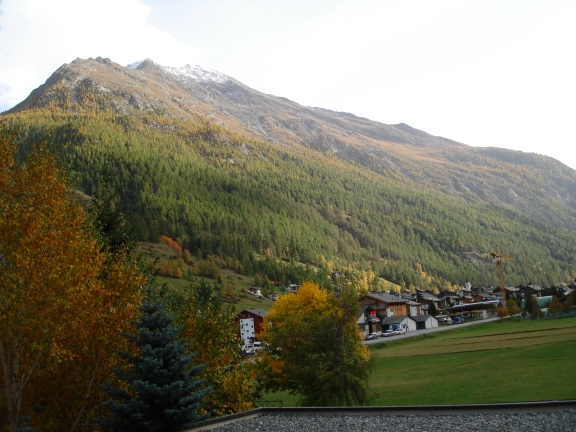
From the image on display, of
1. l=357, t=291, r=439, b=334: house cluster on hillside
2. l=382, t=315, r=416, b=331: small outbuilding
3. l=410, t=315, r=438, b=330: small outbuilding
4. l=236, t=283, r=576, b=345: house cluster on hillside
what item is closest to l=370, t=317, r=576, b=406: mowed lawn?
l=236, t=283, r=576, b=345: house cluster on hillside

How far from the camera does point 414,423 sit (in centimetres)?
1842

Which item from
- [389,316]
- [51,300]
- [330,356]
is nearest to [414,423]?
[51,300]

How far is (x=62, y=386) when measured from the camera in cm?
1934

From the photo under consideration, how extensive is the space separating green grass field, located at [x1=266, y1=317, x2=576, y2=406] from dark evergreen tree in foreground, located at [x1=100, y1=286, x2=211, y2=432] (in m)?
18.9

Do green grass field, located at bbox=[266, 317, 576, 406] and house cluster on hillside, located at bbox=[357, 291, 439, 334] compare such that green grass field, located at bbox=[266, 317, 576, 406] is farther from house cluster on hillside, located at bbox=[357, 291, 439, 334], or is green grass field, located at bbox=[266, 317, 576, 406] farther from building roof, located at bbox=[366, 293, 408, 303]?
Answer: building roof, located at bbox=[366, 293, 408, 303]

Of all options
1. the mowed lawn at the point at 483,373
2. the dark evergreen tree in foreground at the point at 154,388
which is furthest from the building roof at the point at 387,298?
the dark evergreen tree in foreground at the point at 154,388

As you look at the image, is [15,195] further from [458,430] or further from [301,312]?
[301,312]

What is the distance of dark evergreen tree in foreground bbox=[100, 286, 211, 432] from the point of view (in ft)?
63.8

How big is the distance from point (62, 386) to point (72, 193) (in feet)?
26.2

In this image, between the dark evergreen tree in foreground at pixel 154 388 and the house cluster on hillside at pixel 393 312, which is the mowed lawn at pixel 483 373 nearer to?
the dark evergreen tree in foreground at pixel 154 388

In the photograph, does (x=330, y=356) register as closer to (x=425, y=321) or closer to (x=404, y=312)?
(x=425, y=321)

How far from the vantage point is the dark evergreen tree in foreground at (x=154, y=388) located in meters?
19.4

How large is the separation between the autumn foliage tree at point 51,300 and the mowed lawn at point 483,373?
22887mm

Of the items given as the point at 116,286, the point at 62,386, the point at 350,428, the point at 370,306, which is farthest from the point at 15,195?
the point at 370,306
